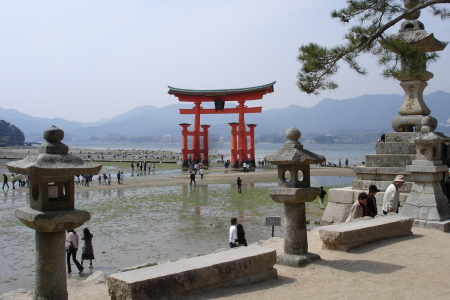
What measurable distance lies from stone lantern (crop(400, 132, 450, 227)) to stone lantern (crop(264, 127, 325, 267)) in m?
3.61

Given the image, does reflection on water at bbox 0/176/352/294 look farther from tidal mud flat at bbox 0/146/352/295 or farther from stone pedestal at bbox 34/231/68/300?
stone pedestal at bbox 34/231/68/300

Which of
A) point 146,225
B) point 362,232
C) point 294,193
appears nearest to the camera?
point 294,193

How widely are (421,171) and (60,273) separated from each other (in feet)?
24.8

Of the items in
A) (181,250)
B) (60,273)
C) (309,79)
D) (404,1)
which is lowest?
(181,250)

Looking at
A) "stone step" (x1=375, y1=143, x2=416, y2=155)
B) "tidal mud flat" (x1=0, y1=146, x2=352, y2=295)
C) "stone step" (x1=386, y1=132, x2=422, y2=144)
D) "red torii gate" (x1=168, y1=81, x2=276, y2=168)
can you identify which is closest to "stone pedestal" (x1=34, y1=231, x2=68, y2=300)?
"tidal mud flat" (x1=0, y1=146, x2=352, y2=295)

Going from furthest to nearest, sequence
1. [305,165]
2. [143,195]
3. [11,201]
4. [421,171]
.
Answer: [143,195], [11,201], [421,171], [305,165]

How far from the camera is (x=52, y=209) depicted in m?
4.89

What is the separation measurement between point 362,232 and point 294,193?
2.06 metres

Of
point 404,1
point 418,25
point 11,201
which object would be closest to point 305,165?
point 404,1

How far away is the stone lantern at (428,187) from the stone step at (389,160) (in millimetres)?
1493

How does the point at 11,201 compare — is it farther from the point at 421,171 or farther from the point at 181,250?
the point at 421,171

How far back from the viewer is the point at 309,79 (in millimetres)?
9828

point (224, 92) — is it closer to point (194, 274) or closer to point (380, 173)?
point (380, 173)

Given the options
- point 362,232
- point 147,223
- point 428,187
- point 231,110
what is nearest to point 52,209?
point 362,232
